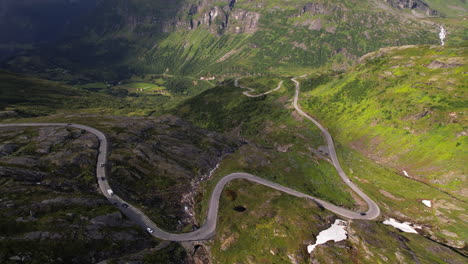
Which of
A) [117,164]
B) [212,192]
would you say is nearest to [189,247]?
[212,192]

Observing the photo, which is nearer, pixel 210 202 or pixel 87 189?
pixel 87 189

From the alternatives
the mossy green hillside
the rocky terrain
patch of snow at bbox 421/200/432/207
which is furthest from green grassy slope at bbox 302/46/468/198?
the rocky terrain

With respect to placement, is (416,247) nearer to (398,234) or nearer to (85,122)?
(398,234)

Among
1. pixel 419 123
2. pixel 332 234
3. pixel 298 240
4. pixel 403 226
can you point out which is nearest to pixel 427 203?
pixel 403 226

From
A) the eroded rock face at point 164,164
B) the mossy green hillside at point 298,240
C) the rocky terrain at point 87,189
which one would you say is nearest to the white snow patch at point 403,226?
the mossy green hillside at point 298,240

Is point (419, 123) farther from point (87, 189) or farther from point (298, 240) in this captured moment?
point (87, 189)

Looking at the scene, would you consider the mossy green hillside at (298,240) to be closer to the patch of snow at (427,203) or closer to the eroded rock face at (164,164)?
the eroded rock face at (164,164)
